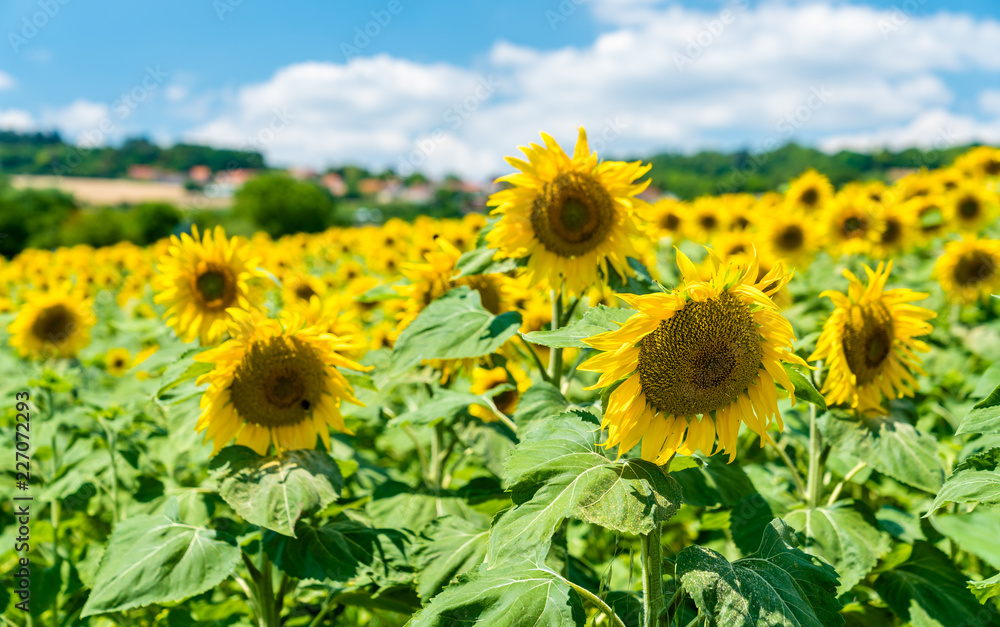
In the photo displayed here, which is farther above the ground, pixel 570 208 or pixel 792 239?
pixel 570 208

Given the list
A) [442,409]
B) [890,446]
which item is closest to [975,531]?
[890,446]

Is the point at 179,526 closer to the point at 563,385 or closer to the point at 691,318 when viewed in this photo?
the point at 563,385

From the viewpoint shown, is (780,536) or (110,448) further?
(110,448)

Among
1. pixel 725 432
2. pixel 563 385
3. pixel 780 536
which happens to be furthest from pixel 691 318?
pixel 563 385

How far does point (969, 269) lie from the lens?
5273 millimetres

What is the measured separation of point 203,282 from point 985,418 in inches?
143

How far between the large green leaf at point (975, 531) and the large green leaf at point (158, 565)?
250 centimetres

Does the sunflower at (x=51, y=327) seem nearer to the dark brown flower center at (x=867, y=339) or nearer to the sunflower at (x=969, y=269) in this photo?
the dark brown flower center at (x=867, y=339)

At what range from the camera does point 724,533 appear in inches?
119

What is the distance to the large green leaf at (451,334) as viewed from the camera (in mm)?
2512

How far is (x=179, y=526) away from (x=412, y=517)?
2.88ft

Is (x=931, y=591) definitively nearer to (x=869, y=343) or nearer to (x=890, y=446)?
(x=890, y=446)

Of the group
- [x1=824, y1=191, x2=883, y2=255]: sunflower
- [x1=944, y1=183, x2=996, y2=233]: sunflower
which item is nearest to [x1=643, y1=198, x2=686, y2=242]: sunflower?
[x1=824, y1=191, x2=883, y2=255]: sunflower

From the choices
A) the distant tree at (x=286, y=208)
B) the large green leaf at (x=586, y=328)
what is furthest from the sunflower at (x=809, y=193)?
the distant tree at (x=286, y=208)
